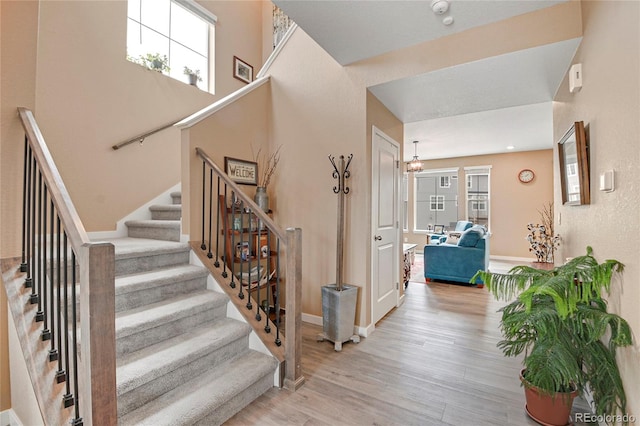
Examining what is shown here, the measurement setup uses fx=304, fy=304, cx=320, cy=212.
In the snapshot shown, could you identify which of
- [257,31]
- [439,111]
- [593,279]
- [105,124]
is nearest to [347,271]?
[593,279]

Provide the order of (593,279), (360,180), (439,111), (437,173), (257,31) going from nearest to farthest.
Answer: (593,279), (360,180), (439,111), (257,31), (437,173)

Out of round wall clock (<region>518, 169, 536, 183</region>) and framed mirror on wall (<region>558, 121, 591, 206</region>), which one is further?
round wall clock (<region>518, 169, 536, 183</region>)

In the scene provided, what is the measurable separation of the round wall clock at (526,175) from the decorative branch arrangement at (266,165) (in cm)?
636

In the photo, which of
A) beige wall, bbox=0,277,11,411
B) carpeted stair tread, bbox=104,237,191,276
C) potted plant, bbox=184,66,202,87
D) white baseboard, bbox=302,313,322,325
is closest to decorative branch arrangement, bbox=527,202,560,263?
white baseboard, bbox=302,313,322,325

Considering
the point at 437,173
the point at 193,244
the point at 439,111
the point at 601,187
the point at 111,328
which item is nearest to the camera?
the point at 111,328

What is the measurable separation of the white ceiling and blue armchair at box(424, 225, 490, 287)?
206cm

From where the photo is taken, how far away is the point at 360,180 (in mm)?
3047

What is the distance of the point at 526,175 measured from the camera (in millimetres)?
7129

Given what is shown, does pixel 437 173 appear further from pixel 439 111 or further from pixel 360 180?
pixel 360 180

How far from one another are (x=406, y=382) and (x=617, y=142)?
1.93m

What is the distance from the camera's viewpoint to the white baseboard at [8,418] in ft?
5.51

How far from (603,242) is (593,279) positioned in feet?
1.20

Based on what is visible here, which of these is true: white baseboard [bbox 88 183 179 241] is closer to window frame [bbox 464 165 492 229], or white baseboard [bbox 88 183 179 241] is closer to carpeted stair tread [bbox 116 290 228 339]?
carpeted stair tread [bbox 116 290 228 339]

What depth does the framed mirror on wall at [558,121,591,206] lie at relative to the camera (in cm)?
194
